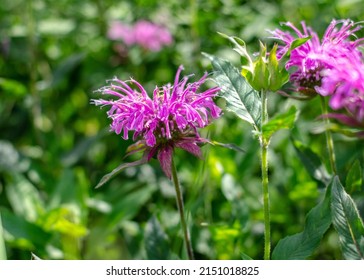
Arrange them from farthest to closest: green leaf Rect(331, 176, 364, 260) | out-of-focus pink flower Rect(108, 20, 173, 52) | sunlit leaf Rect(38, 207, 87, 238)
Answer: out-of-focus pink flower Rect(108, 20, 173, 52) < sunlit leaf Rect(38, 207, 87, 238) < green leaf Rect(331, 176, 364, 260)

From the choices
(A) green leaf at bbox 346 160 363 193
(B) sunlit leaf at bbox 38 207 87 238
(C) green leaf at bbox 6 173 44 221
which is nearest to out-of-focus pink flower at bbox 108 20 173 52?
(C) green leaf at bbox 6 173 44 221

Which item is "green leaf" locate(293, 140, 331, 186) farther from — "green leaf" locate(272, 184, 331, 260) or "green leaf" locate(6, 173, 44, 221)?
"green leaf" locate(6, 173, 44, 221)

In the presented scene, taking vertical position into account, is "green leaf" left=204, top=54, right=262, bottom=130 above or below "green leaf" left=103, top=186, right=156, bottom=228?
above

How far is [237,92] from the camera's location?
3.12 ft

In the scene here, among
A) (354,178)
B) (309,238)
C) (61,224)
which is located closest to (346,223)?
(309,238)

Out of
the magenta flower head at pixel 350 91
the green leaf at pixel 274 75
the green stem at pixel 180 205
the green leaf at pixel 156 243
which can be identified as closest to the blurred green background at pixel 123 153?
the green leaf at pixel 156 243

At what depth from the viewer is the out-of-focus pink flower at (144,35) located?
225 cm

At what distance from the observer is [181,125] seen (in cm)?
→ 99

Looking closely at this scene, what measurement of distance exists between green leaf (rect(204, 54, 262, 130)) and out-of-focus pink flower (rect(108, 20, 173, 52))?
1.31 meters

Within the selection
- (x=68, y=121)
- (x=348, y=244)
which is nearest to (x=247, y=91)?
(x=348, y=244)

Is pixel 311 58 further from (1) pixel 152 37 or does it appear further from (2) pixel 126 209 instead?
(1) pixel 152 37

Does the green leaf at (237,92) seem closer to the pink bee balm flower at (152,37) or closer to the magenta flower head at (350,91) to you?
the magenta flower head at (350,91)

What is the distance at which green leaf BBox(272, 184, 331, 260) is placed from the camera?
95cm

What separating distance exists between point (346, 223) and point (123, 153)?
108cm
